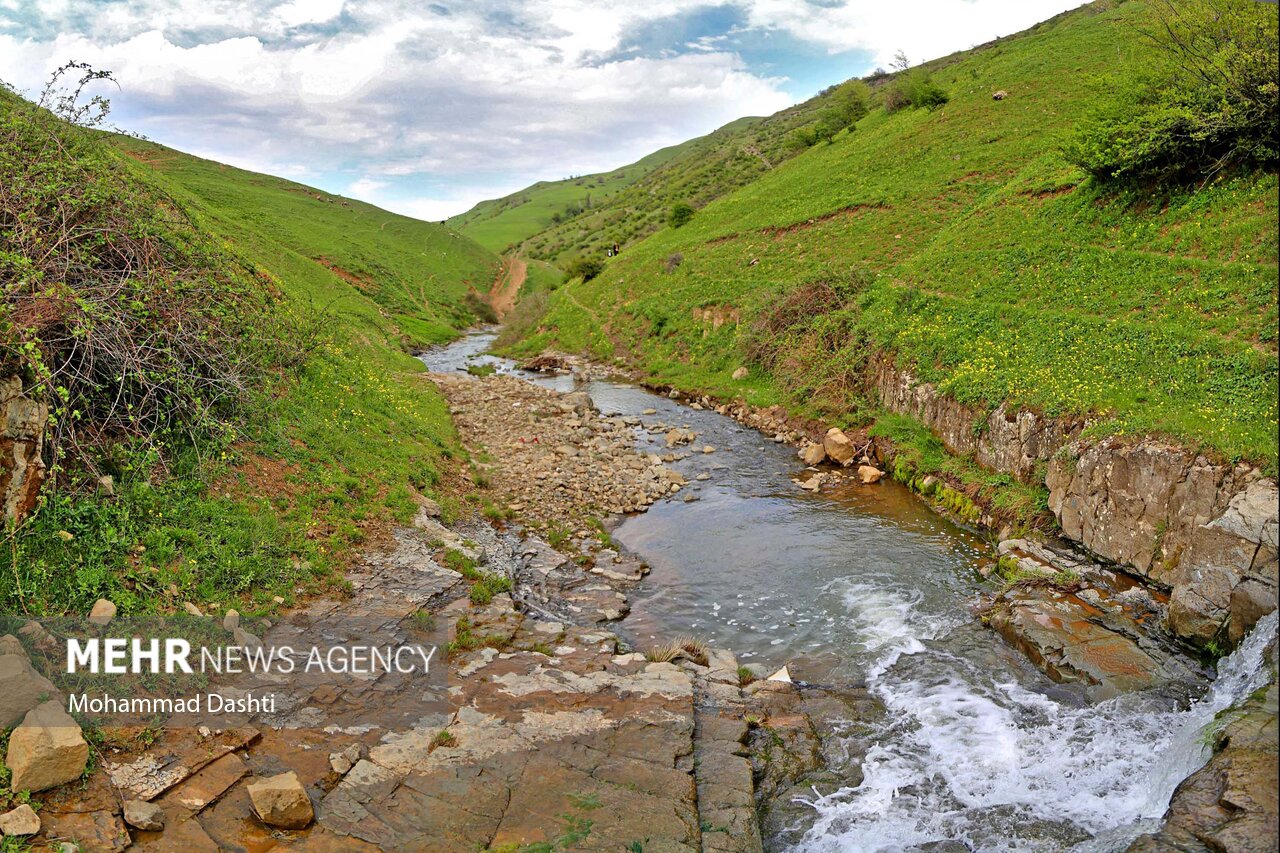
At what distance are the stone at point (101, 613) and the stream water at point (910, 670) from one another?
26.6 feet

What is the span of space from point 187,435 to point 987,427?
744 inches

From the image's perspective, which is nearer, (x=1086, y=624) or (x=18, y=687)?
(x=18, y=687)

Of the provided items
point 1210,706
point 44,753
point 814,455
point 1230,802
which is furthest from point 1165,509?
point 44,753

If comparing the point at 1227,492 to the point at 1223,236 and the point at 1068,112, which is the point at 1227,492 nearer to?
the point at 1223,236

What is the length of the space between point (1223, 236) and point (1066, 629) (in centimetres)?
1400

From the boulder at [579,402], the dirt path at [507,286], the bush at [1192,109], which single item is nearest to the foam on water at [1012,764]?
the bush at [1192,109]

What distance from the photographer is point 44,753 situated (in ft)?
21.7

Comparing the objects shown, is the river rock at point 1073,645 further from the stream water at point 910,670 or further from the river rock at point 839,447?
the river rock at point 839,447

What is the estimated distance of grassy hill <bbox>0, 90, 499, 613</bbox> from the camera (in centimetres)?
970

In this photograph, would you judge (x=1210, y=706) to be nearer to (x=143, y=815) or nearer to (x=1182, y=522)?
(x=1182, y=522)

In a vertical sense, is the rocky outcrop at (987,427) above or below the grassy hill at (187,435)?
below

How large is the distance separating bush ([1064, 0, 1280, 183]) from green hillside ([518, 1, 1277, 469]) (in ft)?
2.42

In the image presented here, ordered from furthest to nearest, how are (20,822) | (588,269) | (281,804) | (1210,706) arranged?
(588,269), (1210,706), (281,804), (20,822)

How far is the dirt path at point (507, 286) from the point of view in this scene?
279 ft
